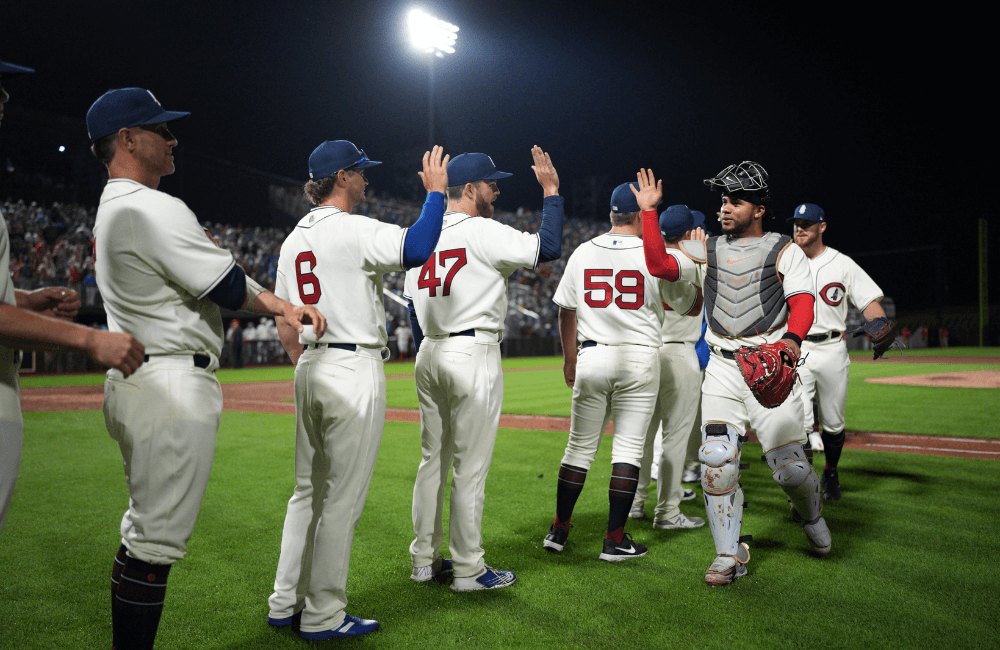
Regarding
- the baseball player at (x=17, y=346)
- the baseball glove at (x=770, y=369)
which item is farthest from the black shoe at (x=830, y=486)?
the baseball player at (x=17, y=346)

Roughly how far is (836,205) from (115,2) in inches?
1838

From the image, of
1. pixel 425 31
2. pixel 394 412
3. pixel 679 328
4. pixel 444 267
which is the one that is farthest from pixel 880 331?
pixel 425 31

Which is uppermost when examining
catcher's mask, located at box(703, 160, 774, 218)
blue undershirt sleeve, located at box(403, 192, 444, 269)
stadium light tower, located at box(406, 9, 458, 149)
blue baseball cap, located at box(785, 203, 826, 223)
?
stadium light tower, located at box(406, 9, 458, 149)

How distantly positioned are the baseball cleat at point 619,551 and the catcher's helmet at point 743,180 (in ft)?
7.20

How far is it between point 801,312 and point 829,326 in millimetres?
2773

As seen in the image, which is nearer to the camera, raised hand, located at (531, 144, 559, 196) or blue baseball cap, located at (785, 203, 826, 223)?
raised hand, located at (531, 144, 559, 196)

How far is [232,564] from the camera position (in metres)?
3.79

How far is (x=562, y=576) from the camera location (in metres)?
3.57

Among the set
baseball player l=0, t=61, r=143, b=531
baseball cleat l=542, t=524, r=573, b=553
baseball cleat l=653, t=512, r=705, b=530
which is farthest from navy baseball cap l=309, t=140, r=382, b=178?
baseball cleat l=653, t=512, r=705, b=530

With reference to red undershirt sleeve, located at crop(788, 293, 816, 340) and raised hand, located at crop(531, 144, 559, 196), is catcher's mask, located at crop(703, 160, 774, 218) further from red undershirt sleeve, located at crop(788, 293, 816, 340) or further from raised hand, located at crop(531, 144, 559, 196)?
raised hand, located at crop(531, 144, 559, 196)

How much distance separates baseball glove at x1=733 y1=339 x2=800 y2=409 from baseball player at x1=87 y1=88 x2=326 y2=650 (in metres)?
2.51

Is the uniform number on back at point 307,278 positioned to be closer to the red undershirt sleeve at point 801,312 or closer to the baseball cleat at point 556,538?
the baseball cleat at point 556,538

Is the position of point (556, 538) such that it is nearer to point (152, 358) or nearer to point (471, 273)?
point (471, 273)

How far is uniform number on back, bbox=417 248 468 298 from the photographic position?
3.55 m
